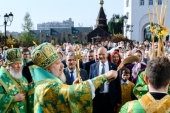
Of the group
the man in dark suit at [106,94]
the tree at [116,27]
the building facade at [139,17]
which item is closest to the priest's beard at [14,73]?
the man in dark suit at [106,94]

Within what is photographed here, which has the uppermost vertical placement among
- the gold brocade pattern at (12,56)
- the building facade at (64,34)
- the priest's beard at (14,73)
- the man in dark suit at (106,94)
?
the building facade at (64,34)

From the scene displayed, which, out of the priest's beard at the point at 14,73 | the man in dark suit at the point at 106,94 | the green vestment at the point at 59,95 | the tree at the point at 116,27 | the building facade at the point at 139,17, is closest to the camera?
the green vestment at the point at 59,95

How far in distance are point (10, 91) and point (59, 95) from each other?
1938mm

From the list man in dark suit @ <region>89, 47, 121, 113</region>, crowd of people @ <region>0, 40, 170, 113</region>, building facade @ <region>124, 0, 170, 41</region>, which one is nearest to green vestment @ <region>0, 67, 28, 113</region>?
crowd of people @ <region>0, 40, 170, 113</region>

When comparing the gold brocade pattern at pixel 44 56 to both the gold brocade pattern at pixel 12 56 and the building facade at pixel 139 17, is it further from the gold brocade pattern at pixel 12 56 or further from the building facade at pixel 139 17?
the building facade at pixel 139 17

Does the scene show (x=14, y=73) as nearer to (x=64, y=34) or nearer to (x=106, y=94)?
(x=106, y=94)

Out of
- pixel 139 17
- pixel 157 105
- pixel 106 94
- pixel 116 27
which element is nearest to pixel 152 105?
pixel 157 105

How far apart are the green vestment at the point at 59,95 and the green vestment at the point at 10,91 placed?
1445mm

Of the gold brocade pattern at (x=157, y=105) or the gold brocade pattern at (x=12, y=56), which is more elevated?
the gold brocade pattern at (x=12, y=56)

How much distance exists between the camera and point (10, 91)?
5.14 m

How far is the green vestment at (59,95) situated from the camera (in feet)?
10.7

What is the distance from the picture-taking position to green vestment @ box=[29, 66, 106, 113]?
3271 millimetres

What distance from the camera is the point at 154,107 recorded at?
2.83m

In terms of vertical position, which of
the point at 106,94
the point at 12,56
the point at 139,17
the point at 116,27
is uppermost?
the point at 139,17
